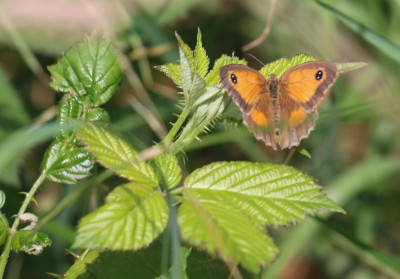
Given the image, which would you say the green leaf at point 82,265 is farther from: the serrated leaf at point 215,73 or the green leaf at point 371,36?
the green leaf at point 371,36

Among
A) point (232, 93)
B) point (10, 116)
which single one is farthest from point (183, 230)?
point (10, 116)

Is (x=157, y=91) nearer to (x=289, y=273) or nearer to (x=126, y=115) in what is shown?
(x=126, y=115)

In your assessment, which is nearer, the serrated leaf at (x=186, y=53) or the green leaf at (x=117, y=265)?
the serrated leaf at (x=186, y=53)

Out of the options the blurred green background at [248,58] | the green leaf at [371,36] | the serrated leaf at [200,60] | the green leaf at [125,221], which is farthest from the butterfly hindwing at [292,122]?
the blurred green background at [248,58]

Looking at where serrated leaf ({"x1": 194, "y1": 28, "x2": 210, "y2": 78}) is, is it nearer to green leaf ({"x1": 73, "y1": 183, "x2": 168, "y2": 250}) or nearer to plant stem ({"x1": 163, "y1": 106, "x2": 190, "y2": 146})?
plant stem ({"x1": 163, "y1": 106, "x2": 190, "y2": 146})

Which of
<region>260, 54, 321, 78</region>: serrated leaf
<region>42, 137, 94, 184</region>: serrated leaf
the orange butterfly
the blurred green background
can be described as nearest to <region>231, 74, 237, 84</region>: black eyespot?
the orange butterfly
